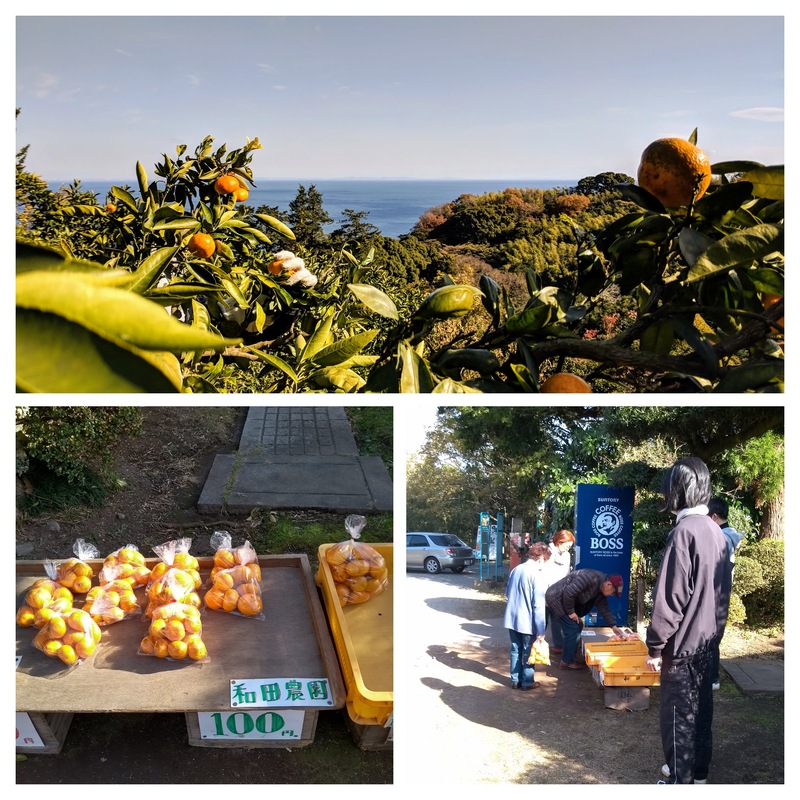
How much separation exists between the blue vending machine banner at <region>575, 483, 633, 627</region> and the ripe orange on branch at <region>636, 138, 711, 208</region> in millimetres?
275

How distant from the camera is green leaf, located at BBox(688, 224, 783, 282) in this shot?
49cm

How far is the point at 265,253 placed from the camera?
49.3 inches

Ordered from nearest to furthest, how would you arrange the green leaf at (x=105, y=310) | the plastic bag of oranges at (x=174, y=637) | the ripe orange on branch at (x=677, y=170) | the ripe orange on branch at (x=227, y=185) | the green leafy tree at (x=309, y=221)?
the green leaf at (x=105, y=310)
the ripe orange on branch at (x=677, y=170)
the plastic bag of oranges at (x=174, y=637)
the ripe orange on branch at (x=227, y=185)
the green leafy tree at (x=309, y=221)

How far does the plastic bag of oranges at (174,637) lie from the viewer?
2.69 feet

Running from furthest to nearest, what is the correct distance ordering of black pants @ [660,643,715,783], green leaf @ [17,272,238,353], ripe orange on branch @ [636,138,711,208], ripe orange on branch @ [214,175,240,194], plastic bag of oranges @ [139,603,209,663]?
1. ripe orange on branch @ [214,175,240,194]
2. plastic bag of oranges @ [139,603,209,663]
3. black pants @ [660,643,715,783]
4. ripe orange on branch @ [636,138,711,208]
5. green leaf @ [17,272,238,353]

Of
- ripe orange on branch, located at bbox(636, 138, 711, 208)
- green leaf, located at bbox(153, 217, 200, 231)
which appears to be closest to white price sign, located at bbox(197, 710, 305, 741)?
green leaf, located at bbox(153, 217, 200, 231)

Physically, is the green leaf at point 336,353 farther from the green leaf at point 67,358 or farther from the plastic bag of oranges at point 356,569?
the green leaf at point 67,358

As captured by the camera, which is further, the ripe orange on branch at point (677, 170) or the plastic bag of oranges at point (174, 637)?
the plastic bag of oranges at point (174, 637)

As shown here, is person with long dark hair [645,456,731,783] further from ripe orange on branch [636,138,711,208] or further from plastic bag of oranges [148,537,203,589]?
plastic bag of oranges [148,537,203,589]

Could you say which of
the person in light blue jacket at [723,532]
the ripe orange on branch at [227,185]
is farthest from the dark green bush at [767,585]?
the ripe orange on branch at [227,185]

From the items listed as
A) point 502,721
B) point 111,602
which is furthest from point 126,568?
point 502,721

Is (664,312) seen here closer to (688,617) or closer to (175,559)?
(688,617)

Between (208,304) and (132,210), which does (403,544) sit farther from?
(132,210)

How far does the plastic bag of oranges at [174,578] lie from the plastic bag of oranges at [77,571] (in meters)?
0.07
